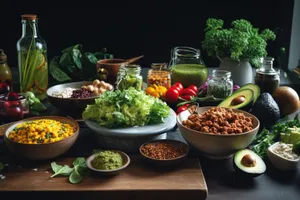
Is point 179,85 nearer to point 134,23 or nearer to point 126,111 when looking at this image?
point 126,111

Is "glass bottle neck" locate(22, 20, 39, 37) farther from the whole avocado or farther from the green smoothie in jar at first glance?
the whole avocado

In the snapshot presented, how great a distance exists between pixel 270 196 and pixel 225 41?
1.08 metres

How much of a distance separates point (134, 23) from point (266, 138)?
5.96ft

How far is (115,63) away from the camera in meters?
2.41

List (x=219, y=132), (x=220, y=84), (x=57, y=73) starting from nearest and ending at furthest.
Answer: (x=219, y=132), (x=220, y=84), (x=57, y=73)

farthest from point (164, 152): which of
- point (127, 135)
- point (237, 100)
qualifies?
point (237, 100)

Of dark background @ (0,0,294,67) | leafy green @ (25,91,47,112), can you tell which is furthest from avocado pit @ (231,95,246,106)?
dark background @ (0,0,294,67)

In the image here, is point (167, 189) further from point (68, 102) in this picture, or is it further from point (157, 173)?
point (68, 102)

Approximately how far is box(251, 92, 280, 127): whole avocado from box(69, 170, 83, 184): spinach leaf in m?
0.87

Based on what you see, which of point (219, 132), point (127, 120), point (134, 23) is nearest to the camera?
point (219, 132)

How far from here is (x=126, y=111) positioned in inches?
65.1

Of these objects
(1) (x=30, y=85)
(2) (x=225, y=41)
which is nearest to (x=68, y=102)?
(1) (x=30, y=85)

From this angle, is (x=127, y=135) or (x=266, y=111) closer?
(x=127, y=135)

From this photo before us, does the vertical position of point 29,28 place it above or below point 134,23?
above
